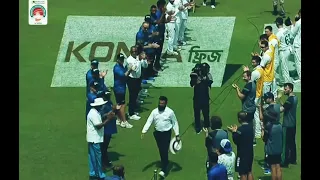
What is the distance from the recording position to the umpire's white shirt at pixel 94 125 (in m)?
16.6

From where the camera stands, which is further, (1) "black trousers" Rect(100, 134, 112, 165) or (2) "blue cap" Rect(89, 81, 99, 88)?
(2) "blue cap" Rect(89, 81, 99, 88)

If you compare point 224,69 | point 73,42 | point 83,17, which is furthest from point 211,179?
point 83,17

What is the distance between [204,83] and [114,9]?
8.65 m

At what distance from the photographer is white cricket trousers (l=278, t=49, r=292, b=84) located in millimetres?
21641

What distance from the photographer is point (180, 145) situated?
17.5 metres

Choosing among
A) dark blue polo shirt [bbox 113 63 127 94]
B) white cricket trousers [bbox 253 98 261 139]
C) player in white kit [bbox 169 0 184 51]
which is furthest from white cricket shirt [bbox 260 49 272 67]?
player in white kit [bbox 169 0 184 51]

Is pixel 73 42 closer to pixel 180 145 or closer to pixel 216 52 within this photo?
pixel 216 52

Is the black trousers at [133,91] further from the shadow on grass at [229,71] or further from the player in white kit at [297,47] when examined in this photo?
the player in white kit at [297,47]

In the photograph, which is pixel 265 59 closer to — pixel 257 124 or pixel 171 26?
pixel 257 124

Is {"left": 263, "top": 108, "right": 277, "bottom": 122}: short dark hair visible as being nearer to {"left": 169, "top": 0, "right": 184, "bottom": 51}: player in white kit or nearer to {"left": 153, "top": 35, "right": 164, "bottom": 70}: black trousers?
{"left": 153, "top": 35, "right": 164, "bottom": 70}: black trousers

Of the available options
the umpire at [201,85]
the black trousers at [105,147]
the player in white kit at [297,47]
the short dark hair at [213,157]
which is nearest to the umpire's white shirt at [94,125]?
the black trousers at [105,147]

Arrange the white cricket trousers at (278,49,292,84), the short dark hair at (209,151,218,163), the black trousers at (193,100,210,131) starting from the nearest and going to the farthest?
the short dark hair at (209,151,218,163) < the black trousers at (193,100,210,131) < the white cricket trousers at (278,49,292,84)

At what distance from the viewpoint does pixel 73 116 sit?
20203 millimetres

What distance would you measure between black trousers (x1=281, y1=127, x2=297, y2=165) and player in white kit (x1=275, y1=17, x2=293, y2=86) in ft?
13.2
